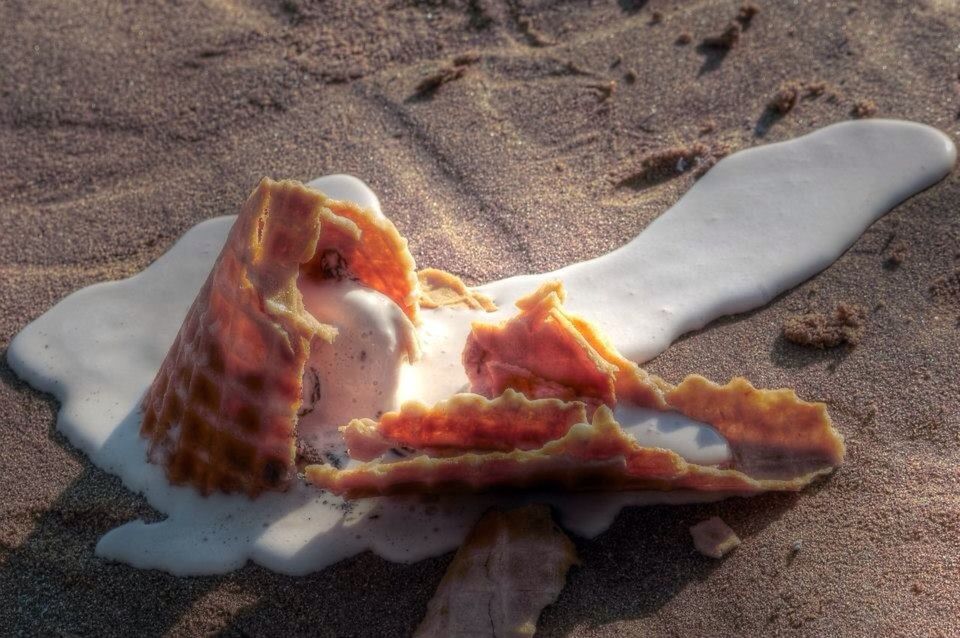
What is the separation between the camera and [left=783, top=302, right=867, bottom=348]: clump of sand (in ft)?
10.5

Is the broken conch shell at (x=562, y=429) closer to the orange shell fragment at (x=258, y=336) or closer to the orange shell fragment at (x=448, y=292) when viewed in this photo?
the orange shell fragment at (x=258, y=336)

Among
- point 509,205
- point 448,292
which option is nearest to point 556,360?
point 448,292

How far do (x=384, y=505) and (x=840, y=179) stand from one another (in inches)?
88.7

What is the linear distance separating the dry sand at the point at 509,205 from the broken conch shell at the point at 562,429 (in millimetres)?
149

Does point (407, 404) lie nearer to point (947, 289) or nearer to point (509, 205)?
point (509, 205)

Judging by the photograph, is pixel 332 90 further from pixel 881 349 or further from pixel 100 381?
pixel 881 349

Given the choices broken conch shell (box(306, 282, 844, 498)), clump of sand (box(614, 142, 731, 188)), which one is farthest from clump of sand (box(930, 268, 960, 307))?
clump of sand (box(614, 142, 731, 188))

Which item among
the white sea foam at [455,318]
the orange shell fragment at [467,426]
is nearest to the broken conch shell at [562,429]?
the orange shell fragment at [467,426]

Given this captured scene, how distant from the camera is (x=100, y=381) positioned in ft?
10.6

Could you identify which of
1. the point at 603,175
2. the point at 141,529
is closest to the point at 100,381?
the point at 141,529

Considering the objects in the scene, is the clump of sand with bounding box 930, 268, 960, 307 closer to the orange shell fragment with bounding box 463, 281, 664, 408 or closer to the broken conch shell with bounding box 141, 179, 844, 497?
the broken conch shell with bounding box 141, 179, 844, 497

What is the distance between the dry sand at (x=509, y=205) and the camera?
2.63 meters

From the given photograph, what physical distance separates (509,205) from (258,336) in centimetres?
155

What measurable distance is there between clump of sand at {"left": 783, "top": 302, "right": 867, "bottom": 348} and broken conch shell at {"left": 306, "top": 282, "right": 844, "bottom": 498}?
465 mm
